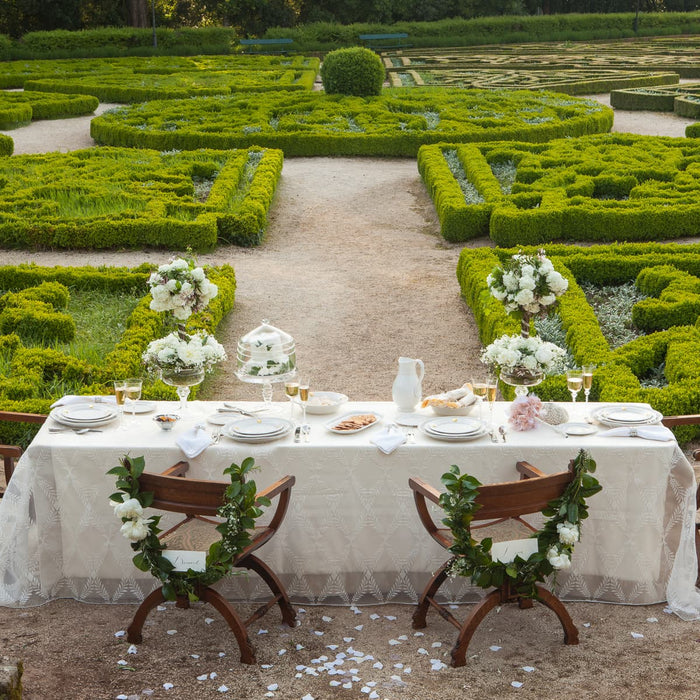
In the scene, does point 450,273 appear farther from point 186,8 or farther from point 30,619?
point 186,8

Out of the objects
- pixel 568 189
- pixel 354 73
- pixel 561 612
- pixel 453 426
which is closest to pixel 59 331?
pixel 453 426

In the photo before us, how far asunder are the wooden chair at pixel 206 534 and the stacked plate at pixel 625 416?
68.1 inches

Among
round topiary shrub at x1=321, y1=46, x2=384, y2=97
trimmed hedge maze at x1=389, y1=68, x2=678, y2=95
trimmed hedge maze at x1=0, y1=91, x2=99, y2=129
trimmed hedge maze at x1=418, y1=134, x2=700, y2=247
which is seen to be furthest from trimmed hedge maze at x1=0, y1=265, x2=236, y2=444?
trimmed hedge maze at x1=389, y1=68, x2=678, y2=95

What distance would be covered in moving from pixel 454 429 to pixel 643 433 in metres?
0.98

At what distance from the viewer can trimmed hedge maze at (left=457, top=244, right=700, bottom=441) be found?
7273 millimetres

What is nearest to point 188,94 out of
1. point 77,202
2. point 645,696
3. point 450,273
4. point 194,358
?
point 77,202

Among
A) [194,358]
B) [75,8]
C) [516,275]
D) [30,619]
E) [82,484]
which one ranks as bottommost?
[30,619]

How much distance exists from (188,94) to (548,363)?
2063 centimetres

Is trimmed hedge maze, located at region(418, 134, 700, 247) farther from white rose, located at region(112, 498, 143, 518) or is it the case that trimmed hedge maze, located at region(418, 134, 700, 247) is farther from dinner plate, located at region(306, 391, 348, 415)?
white rose, located at region(112, 498, 143, 518)

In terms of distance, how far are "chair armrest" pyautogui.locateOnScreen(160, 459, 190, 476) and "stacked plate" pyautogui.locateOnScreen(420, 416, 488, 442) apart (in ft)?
4.07

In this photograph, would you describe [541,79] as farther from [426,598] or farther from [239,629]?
[239,629]

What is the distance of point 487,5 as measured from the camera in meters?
46.3

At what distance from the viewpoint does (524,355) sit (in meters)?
5.50

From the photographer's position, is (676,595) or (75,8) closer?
(676,595)
